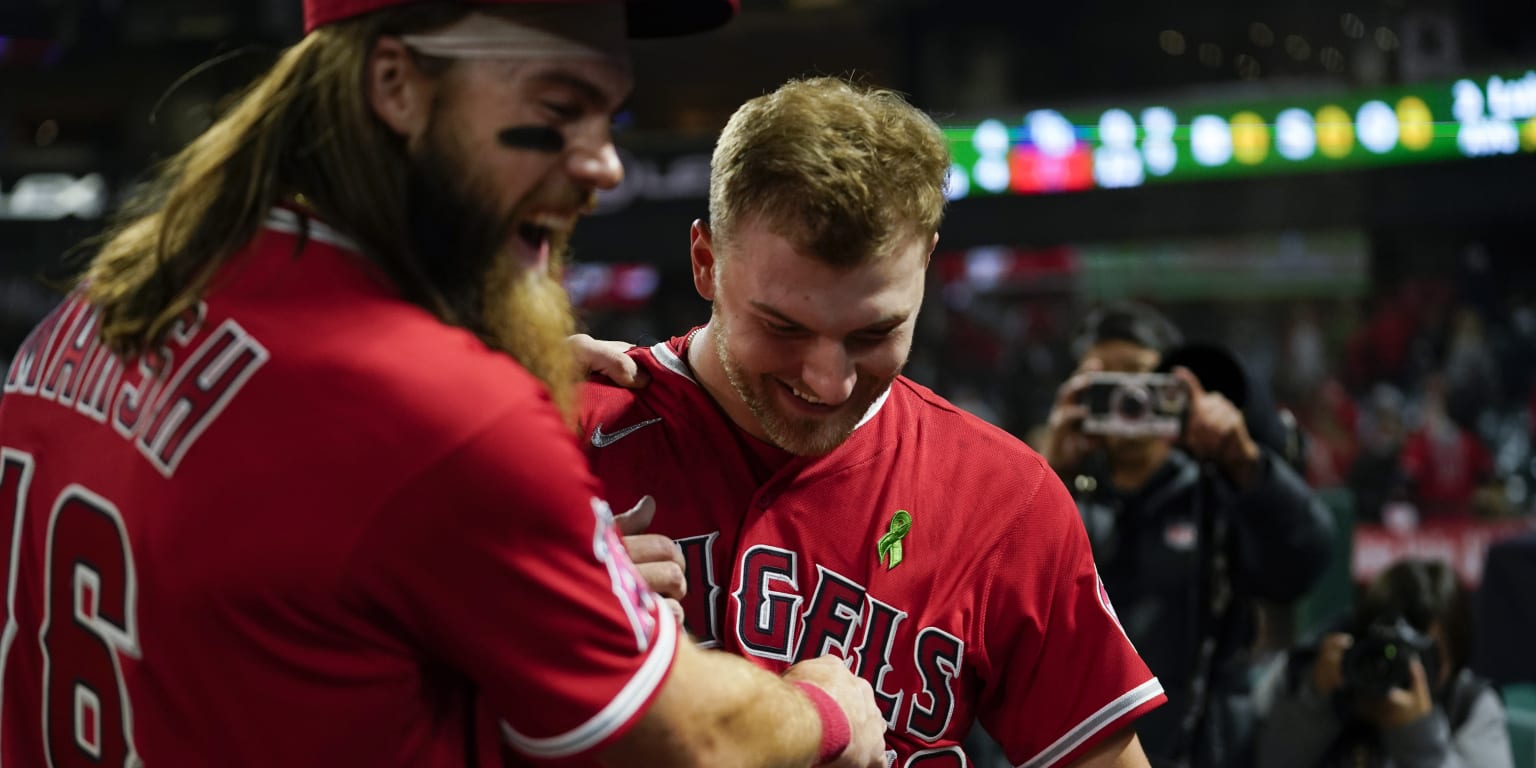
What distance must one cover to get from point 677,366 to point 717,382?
84 mm

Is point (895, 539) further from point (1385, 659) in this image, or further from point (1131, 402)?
point (1385, 659)

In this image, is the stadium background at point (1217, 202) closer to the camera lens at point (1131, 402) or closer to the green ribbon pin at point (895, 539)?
the camera lens at point (1131, 402)

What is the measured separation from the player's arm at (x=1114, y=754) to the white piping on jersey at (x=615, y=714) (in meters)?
0.85

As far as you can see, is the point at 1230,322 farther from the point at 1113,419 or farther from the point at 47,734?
the point at 47,734

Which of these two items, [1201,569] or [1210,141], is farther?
[1210,141]

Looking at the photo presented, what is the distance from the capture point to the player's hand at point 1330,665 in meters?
3.71

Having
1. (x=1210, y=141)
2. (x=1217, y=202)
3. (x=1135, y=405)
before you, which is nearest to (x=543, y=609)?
(x=1135, y=405)

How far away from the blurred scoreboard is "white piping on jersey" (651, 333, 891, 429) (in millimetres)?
11842

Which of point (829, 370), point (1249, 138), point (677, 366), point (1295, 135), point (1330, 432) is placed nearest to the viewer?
point (829, 370)

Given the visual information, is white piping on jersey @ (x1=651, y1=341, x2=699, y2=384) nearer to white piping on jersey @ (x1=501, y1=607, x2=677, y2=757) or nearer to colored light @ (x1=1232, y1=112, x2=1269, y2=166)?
white piping on jersey @ (x1=501, y1=607, x2=677, y2=757)

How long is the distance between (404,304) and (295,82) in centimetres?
28

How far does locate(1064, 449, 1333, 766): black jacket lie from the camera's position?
3594 mm

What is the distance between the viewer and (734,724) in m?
1.46

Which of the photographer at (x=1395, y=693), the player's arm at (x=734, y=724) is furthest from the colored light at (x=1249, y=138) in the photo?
the player's arm at (x=734, y=724)
